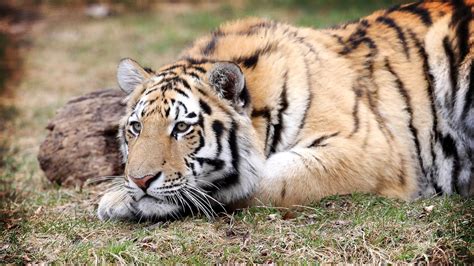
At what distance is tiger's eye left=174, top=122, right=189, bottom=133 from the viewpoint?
4.22 metres

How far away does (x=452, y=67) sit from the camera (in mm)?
4934

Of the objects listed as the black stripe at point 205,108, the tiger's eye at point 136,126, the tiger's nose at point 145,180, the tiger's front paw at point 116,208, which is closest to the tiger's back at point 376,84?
the black stripe at point 205,108

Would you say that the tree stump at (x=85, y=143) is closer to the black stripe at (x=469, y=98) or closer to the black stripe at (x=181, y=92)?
the black stripe at (x=181, y=92)

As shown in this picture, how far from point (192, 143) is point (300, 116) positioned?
2.34 feet

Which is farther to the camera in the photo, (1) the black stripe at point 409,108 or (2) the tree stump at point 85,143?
(2) the tree stump at point 85,143

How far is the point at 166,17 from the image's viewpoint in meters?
12.3

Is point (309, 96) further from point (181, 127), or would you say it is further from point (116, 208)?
point (116, 208)

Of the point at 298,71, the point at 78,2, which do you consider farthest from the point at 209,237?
the point at 78,2

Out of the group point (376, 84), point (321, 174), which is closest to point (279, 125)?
point (321, 174)

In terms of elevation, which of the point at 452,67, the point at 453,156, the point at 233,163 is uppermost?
the point at 452,67

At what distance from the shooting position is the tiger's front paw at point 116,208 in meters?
4.48

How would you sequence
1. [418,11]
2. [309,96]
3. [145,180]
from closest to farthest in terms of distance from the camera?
[145,180], [309,96], [418,11]

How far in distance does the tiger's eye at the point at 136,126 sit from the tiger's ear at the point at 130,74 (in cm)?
36

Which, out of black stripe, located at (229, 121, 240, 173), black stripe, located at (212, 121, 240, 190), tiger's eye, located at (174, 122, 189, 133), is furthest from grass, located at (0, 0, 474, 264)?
tiger's eye, located at (174, 122, 189, 133)
